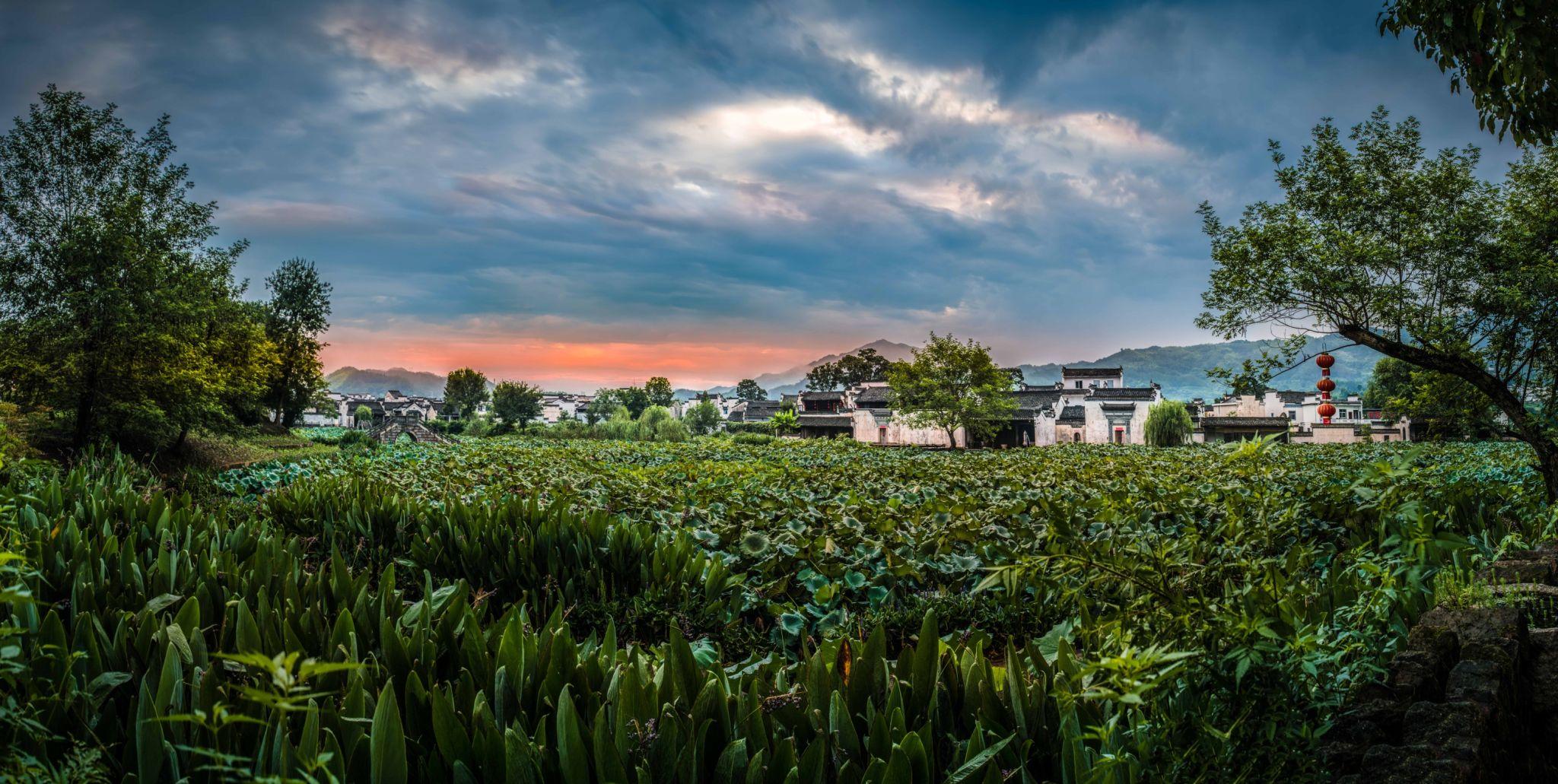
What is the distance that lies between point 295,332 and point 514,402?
32.1m

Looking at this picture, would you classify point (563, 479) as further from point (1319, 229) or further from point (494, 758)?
point (1319, 229)

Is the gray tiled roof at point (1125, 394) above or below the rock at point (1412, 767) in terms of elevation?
above

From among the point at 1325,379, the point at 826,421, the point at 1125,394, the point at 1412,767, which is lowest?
the point at 1412,767

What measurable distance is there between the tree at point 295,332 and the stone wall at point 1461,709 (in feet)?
155

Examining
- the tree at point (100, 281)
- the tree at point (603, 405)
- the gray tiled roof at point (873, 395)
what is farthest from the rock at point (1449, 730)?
the tree at point (603, 405)

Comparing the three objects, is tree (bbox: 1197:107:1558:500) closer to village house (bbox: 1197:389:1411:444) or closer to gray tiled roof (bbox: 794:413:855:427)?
village house (bbox: 1197:389:1411:444)

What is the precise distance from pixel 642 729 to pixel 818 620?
2244 mm

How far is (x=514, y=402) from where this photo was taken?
72.8 meters

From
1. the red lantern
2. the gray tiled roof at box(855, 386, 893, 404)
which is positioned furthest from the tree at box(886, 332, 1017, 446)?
the red lantern

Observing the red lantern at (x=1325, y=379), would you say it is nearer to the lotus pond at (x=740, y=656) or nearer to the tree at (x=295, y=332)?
the lotus pond at (x=740, y=656)

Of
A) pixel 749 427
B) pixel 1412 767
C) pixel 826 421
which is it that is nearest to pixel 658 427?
pixel 826 421

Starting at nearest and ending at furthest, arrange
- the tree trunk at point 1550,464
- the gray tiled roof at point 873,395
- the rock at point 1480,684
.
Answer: the rock at point 1480,684 < the tree trunk at point 1550,464 < the gray tiled roof at point 873,395

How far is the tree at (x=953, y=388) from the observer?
36.4 m

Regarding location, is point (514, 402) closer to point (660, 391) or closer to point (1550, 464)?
point (660, 391)
